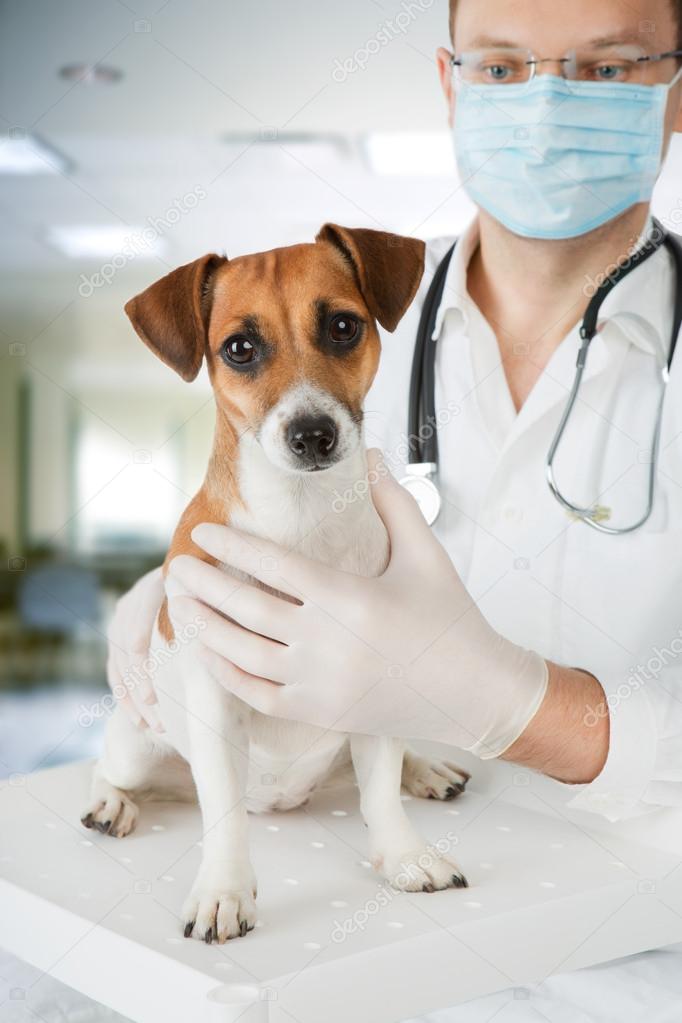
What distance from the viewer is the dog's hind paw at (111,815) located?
129 cm

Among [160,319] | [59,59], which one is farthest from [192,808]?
[59,59]

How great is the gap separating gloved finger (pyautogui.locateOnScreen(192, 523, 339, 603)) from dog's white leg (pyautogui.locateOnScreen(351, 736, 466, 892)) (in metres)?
0.23

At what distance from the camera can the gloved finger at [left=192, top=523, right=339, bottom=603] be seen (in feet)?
3.77

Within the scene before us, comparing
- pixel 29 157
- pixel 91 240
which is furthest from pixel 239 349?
pixel 91 240

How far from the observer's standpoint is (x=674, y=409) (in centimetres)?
158

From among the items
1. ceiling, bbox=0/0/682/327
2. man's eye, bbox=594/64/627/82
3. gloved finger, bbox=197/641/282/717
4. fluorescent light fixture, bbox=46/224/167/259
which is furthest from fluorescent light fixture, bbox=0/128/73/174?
gloved finger, bbox=197/641/282/717

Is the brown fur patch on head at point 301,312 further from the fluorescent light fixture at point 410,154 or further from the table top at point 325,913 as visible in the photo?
the fluorescent light fixture at point 410,154

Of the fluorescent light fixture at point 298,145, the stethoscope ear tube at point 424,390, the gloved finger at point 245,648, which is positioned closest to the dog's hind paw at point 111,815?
the gloved finger at point 245,648

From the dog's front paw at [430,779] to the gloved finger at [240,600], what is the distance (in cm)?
39

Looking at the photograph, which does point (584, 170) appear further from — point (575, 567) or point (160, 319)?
point (160, 319)

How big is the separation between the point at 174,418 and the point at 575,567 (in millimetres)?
4106

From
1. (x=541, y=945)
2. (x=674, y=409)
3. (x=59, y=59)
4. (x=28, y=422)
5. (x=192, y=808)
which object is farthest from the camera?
(x=28, y=422)

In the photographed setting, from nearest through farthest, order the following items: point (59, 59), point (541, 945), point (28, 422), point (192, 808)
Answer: point (541, 945) → point (192, 808) → point (59, 59) → point (28, 422)

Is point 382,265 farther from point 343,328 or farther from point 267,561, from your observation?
point 267,561
